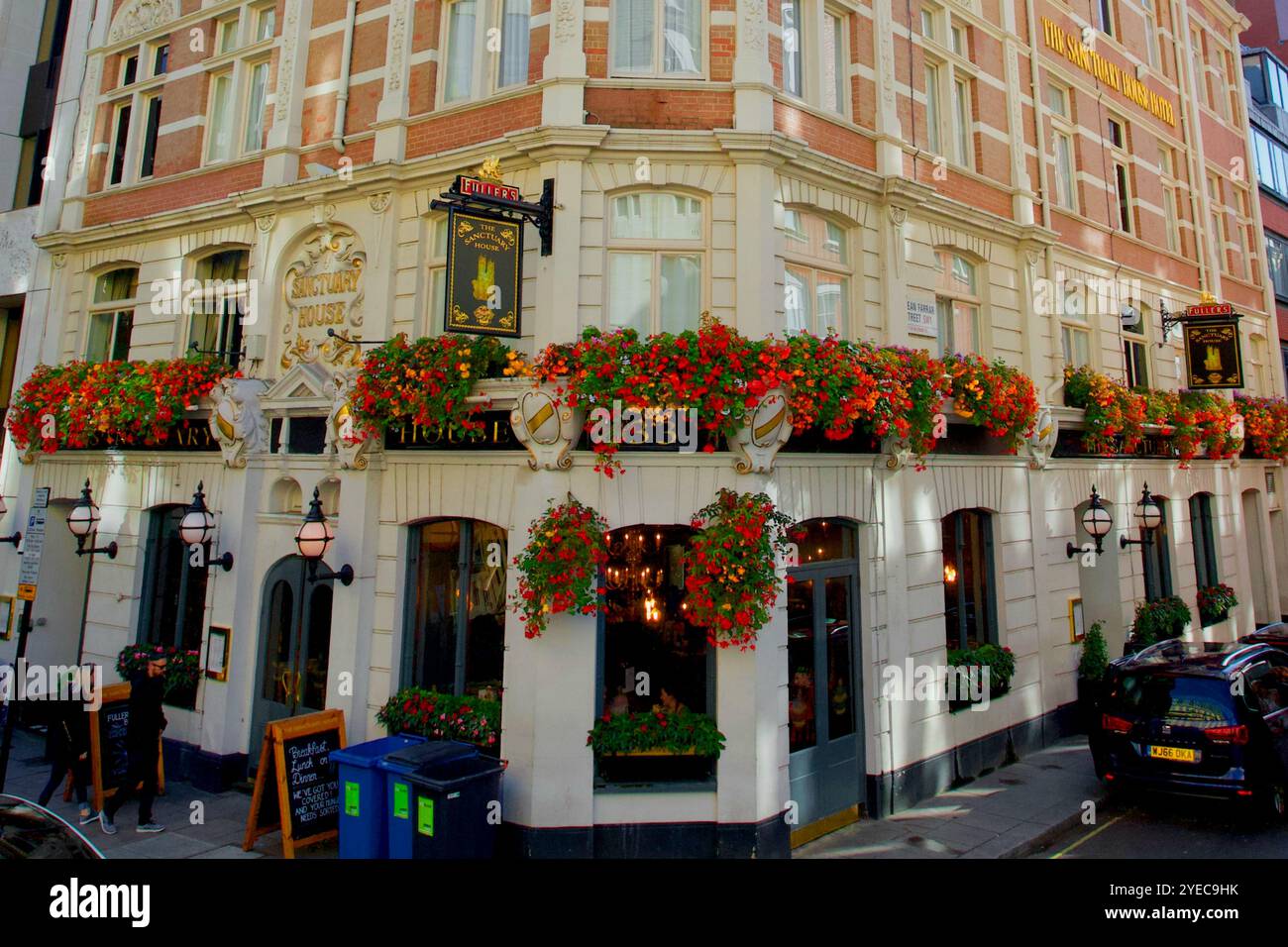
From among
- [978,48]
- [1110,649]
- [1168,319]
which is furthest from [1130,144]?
[1110,649]

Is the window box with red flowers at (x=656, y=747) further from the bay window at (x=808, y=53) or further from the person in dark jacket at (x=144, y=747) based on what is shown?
the bay window at (x=808, y=53)

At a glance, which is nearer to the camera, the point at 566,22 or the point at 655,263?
the point at 655,263

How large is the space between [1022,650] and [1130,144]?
1203 centimetres

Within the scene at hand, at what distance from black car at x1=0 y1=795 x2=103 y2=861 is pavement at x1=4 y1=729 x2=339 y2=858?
3.54 m

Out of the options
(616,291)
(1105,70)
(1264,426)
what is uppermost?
(1105,70)

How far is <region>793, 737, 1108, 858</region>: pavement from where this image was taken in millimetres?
8195

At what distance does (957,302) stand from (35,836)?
12313 mm

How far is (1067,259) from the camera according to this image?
1389 cm

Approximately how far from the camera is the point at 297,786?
801 cm

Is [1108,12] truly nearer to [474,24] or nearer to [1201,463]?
[1201,463]

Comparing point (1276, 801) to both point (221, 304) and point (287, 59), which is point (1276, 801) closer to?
point (221, 304)

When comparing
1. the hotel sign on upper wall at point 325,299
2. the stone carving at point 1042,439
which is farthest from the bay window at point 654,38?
the stone carving at point 1042,439

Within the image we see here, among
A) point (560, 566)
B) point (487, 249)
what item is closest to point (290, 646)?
point (560, 566)

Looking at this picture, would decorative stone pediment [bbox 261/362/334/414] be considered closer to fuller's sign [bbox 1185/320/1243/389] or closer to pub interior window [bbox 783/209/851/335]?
pub interior window [bbox 783/209/851/335]
